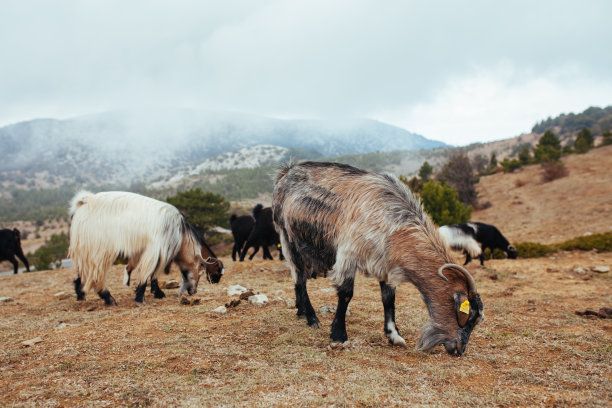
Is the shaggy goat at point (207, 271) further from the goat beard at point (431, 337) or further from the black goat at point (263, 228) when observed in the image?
the black goat at point (263, 228)

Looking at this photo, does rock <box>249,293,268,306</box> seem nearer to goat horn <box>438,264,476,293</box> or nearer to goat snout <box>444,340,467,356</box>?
goat snout <box>444,340,467,356</box>

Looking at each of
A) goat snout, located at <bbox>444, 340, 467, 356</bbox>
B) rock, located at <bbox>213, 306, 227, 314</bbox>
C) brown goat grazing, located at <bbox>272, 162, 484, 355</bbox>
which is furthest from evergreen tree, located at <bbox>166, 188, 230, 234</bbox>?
goat snout, located at <bbox>444, 340, 467, 356</bbox>

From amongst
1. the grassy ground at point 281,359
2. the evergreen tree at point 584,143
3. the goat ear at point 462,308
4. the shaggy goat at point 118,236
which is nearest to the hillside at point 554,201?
the evergreen tree at point 584,143

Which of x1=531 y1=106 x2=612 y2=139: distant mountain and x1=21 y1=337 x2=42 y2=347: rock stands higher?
x1=531 y1=106 x2=612 y2=139: distant mountain

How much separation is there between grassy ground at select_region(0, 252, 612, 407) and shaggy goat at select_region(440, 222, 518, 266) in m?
6.20

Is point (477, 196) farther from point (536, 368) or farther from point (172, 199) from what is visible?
point (536, 368)

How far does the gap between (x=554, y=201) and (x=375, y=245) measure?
26378 mm

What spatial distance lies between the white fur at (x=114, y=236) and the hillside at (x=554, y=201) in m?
19.0

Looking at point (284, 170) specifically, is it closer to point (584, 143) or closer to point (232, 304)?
point (232, 304)

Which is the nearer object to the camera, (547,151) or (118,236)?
(118,236)

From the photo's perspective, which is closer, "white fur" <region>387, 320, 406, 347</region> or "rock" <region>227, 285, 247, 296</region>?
"white fur" <region>387, 320, 406, 347</region>

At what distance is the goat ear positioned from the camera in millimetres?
3730

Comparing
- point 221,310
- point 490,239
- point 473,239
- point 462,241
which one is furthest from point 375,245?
point 490,239

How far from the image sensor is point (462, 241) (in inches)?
528
